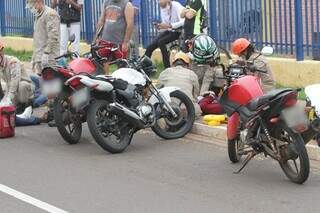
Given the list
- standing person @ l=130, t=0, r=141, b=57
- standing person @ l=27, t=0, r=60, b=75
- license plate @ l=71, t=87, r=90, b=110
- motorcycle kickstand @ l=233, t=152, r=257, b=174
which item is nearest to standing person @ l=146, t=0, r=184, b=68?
standing person @ l=130, t=0, r=141, b=57

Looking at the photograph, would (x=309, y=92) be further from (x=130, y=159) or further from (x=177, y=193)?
(x=130, y=159)

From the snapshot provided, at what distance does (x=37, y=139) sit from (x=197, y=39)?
8.76 feet

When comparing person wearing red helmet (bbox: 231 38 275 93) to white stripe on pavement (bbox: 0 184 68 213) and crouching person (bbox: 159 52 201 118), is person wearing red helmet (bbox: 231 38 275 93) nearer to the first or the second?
crouching person (bbox: 159 52 201 118)

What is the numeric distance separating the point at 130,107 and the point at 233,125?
1.65 metres

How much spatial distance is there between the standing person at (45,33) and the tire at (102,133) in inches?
113

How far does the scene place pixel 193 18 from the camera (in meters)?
12.4

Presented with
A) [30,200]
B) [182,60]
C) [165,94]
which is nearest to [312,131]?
[165,94]

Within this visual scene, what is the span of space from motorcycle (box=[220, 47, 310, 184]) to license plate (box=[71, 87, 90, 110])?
5.69ft

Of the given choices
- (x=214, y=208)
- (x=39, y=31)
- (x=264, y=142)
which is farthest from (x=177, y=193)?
(x=39, y=31)

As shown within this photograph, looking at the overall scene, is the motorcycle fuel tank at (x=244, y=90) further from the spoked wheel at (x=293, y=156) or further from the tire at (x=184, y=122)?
the tire at (x=184, y=122)

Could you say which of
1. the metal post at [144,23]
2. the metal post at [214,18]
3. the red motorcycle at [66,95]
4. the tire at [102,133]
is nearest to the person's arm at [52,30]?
the red motorcycle at [66,95]

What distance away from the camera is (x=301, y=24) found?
11.5 meters

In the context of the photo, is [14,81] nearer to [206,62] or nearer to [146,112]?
[146,112]

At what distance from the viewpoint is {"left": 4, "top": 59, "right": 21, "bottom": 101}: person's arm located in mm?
10367
